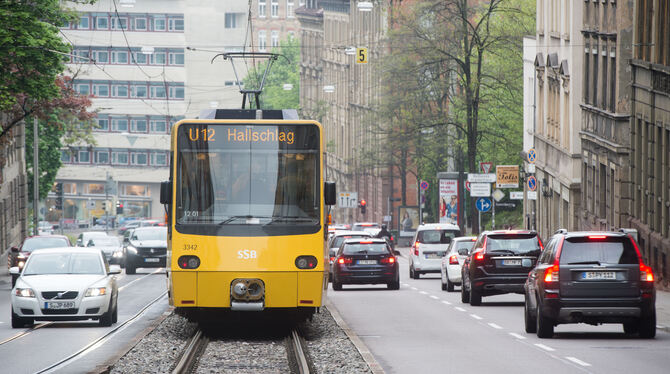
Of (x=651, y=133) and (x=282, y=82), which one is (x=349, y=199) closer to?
(x=282, y=82)

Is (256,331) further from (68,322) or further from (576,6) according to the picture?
(576,6)

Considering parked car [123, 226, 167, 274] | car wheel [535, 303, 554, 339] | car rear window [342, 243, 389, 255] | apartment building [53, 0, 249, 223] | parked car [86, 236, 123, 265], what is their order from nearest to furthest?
1. car wheel [535, 303, 554, 339]
2. car rear window [342, 243, 389, 255]
3. parked car [123, 226, 167, 274]
4. parked car [86, 236, 123, 265]
5. apartment building [53, 0, 249, 223]

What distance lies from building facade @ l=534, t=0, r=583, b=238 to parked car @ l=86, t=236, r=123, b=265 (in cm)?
1768

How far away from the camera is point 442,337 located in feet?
68.8

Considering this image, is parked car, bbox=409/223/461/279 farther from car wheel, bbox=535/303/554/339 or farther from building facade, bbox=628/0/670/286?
car wheel, bbox=535/303/554/339

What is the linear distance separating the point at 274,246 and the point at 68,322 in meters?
8.68

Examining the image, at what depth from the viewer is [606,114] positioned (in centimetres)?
4469

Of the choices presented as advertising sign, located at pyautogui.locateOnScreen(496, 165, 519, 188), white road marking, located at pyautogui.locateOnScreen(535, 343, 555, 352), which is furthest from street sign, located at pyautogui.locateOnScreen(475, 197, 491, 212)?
white road marking, located at pyautogui.locateOnScreen(535, 343, 555, 352)

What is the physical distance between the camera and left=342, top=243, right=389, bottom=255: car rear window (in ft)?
119

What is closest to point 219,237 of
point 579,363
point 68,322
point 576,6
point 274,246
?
point 274,246

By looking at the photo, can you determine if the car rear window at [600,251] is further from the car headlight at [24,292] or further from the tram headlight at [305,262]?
the car headlight at [24,292]

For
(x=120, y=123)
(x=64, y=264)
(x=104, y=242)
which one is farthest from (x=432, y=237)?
(x=120, y=123)

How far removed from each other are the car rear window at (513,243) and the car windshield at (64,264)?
7902mm

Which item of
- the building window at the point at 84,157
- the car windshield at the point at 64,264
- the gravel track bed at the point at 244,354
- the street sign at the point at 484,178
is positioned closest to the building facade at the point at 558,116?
the street sign at the point at 484,178
